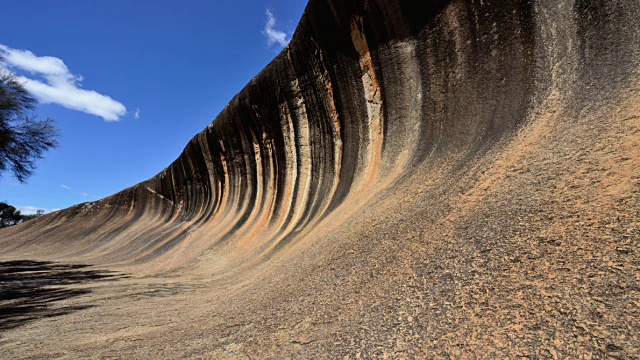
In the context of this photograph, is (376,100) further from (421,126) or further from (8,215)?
(8,215)

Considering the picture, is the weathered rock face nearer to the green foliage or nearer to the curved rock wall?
the curved rock wall

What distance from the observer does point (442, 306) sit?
83.5 inches

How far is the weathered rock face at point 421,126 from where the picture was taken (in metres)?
2.96

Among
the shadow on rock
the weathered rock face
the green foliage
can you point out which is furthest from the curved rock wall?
the green foliage

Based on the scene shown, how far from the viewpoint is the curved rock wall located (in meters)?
3.90

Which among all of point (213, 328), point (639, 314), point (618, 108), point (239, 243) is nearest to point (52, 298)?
point (239, 243)

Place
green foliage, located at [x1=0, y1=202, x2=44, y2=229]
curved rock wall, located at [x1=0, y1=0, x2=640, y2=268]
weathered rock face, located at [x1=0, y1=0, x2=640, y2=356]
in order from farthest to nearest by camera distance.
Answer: green foliage, located at [x1=0, y1=202, x2=44, y2=229]
curved rock wall, located at [x1=0, y1=0, x2=640, y2=268]
weathered rock face, located at [x1=0, y1=0, x2=640, y2=356]

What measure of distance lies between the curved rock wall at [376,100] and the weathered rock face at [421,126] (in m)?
0.02

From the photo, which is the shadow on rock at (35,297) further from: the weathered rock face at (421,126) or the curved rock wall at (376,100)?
the curved rock wall at (376,100)

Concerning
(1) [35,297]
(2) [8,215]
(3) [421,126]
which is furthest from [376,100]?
(2) [8,215]

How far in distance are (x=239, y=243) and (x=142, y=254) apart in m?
5.70

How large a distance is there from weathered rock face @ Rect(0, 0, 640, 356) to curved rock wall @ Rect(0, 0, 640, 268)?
2 cm

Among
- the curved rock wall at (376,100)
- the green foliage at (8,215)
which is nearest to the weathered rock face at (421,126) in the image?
the curved rock wall at (376,100)

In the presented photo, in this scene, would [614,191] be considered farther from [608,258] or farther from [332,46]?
[332,46]
